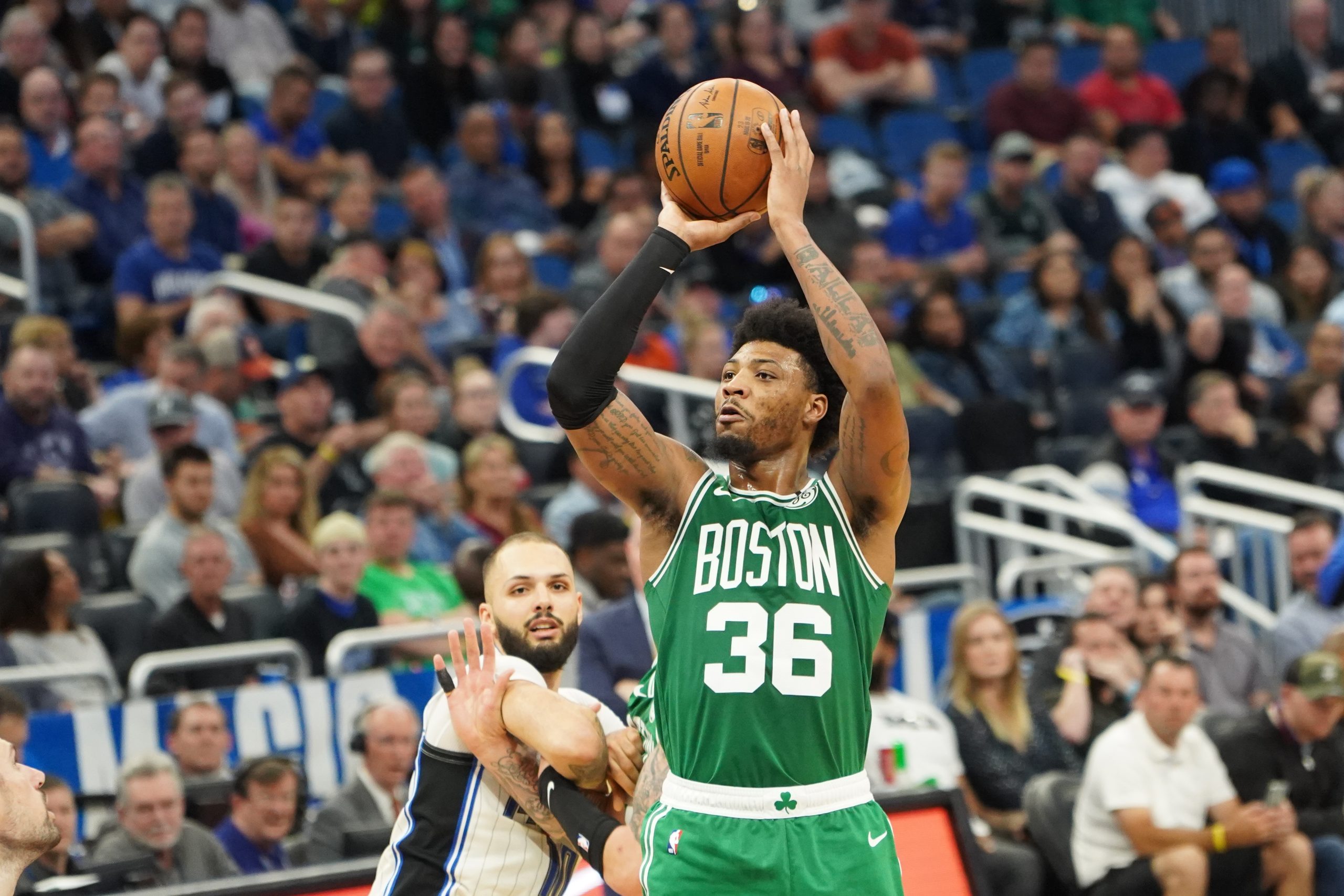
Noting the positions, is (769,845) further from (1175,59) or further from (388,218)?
(1175,59)

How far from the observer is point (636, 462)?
4.24m

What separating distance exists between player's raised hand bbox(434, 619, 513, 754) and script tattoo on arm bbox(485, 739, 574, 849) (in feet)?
0.16

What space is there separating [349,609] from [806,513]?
4.87 metres

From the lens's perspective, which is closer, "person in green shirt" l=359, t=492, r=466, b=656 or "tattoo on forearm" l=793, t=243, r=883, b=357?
"tattoo on forearm" l=793, t=243, r=883, b=357

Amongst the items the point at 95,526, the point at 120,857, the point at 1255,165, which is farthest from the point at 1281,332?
the point at 120,857

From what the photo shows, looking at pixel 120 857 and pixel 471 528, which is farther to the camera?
pixel 471 528

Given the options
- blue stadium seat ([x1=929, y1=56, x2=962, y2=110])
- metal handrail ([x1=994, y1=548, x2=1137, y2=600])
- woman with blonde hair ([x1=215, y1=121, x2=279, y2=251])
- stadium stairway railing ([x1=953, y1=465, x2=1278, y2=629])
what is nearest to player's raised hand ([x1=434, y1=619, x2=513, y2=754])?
metal handrail ([x1=994, y1=548, x2=1137, y2=600])

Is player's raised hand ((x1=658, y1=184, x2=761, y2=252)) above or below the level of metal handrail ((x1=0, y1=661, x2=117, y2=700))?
above

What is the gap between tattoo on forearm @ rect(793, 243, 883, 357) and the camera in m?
4.11

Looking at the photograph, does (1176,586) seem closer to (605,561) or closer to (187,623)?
(605,561)

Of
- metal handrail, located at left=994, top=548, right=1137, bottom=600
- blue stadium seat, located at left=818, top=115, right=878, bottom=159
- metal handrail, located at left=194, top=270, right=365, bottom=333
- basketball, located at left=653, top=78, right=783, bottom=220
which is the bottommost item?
metal handrail, located at left=994, top=548, right=1137, bottom=600

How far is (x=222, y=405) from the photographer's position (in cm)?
1023

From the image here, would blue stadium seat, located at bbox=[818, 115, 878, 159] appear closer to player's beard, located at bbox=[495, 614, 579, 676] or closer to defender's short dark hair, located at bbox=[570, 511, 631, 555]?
defender's short dark hair, located at bbox=[570, 511, 631, 555]

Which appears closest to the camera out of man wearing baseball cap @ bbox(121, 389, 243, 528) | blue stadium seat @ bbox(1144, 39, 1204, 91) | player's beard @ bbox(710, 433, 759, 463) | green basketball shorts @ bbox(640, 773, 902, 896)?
green basketball shorts @ bbox(640, 773, 902, 896)
